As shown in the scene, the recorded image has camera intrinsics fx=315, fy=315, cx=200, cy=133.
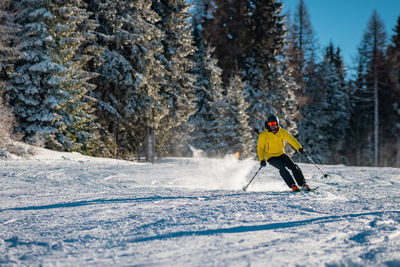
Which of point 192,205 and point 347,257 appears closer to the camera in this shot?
point 347,257

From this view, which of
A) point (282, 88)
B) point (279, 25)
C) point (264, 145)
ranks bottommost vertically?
point (264, 145)

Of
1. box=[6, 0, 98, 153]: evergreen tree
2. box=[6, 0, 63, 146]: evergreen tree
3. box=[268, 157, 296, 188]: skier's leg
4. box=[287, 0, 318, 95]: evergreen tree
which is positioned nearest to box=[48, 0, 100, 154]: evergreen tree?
box=[6, 0, 98, 153]: evergreen tree

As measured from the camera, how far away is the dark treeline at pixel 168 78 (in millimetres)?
13523

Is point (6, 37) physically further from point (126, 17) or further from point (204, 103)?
point (204, 103)

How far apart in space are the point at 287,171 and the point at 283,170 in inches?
4.0

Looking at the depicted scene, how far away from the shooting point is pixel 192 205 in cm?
438

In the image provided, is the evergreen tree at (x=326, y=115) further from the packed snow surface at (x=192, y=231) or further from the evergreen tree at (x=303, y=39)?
the packed snow surface at (x=192, y=231)

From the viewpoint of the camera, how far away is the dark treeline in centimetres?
1352

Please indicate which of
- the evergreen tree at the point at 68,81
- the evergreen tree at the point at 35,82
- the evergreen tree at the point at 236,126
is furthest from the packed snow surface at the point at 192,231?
the evergreen tree at the point at 236,126

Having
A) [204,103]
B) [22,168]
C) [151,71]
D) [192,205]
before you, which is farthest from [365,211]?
[204,103]

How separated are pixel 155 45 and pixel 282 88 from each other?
48.6ft

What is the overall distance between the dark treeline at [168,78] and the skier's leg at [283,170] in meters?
9.31

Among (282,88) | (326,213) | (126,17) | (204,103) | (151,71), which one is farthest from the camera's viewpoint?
(282,88)

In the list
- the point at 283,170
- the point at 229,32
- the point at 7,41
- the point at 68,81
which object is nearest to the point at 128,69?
the point at 68,81
